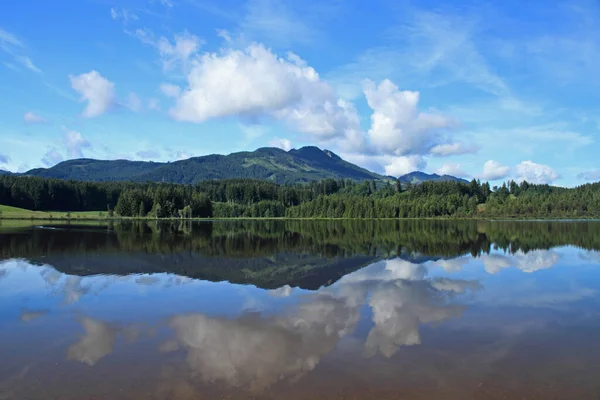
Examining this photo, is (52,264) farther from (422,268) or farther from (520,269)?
(520,269)

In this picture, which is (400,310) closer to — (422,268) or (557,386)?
(557,386)

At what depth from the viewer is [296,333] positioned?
17266mm

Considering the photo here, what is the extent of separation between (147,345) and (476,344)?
1164 cm

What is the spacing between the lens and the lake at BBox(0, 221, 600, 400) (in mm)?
12281

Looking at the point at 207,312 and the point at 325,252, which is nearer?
the point at 207,312

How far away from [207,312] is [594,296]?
21.7 meters

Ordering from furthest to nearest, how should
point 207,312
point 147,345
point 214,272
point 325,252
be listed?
1. point 325,252
2. point 214,272
3. point 207,312
4. point 147,345

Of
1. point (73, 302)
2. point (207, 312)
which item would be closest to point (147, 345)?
point (207, 312)

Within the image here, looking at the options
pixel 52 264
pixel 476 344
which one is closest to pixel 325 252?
pixel 52 264

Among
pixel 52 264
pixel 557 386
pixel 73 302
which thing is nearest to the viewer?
pixel 557 386

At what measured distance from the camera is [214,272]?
3331 cm

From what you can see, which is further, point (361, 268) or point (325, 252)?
point (325, 252)

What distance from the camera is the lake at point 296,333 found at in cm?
1228

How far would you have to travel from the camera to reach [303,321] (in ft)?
62.5
